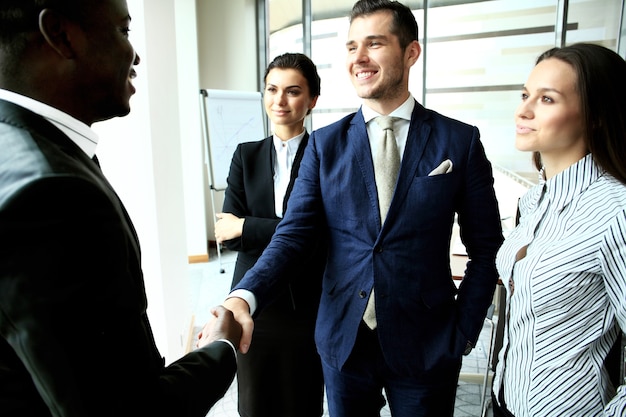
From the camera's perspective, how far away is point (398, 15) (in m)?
1.31

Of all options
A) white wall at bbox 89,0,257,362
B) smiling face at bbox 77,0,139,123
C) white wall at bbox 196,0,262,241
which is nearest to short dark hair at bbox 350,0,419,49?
smiling face at bbox 77,0,139,123

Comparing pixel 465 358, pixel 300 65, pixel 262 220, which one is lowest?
pixel 465 358

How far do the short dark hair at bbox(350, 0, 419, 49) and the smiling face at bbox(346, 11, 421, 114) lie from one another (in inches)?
0.5

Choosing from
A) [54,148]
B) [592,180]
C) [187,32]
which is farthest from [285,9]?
[54,148]

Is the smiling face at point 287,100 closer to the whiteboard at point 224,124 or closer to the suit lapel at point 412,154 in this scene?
the suit lapel at point 412,154

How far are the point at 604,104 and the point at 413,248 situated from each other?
1.98 feet

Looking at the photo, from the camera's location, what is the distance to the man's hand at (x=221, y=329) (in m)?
0.94

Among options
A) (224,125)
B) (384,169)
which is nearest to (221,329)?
(384,169)

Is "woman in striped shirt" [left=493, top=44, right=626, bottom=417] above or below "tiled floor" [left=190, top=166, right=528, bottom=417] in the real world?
above

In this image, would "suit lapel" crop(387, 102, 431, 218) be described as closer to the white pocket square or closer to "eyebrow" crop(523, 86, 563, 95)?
the white pocket square

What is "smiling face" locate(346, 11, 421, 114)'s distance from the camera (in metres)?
1.30

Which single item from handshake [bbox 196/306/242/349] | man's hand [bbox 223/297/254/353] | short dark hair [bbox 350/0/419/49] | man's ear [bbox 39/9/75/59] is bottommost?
man's hand [bbox 223/297/254/353]

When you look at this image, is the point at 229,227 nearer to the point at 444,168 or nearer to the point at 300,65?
the point at 300,65

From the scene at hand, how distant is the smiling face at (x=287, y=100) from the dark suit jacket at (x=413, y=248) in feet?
1.70
